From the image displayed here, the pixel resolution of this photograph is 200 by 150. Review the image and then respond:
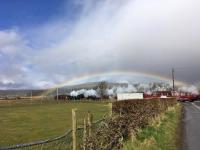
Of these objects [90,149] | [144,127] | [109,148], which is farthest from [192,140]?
[90,149]

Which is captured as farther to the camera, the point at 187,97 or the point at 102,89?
the point at 102,89

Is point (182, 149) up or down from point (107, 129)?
down

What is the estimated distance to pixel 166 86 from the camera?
14312 cm

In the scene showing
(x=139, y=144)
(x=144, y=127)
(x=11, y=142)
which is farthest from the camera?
(x=11, y=142)

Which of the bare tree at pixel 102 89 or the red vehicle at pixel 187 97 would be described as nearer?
the red vehicle at pixel 187 97

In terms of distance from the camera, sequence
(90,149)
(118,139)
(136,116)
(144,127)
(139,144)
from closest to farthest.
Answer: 1. (90,149)
2. (118,139)
3. (139,144)
4. (136,116)
5. (144,127)

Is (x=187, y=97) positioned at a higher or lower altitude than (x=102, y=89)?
lower

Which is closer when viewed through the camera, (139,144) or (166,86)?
(139,144)

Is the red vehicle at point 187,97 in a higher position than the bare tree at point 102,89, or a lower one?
lower

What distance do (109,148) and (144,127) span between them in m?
7.28

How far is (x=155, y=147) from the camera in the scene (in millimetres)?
13461

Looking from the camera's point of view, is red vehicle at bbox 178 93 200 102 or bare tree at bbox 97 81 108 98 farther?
bare tree at bbox 97 81 108 98

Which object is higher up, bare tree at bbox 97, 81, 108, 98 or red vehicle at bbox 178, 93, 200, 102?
bare tree at bbox 97, 81, 108, 98

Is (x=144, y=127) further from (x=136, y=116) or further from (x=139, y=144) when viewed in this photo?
(x=139, y=144)
